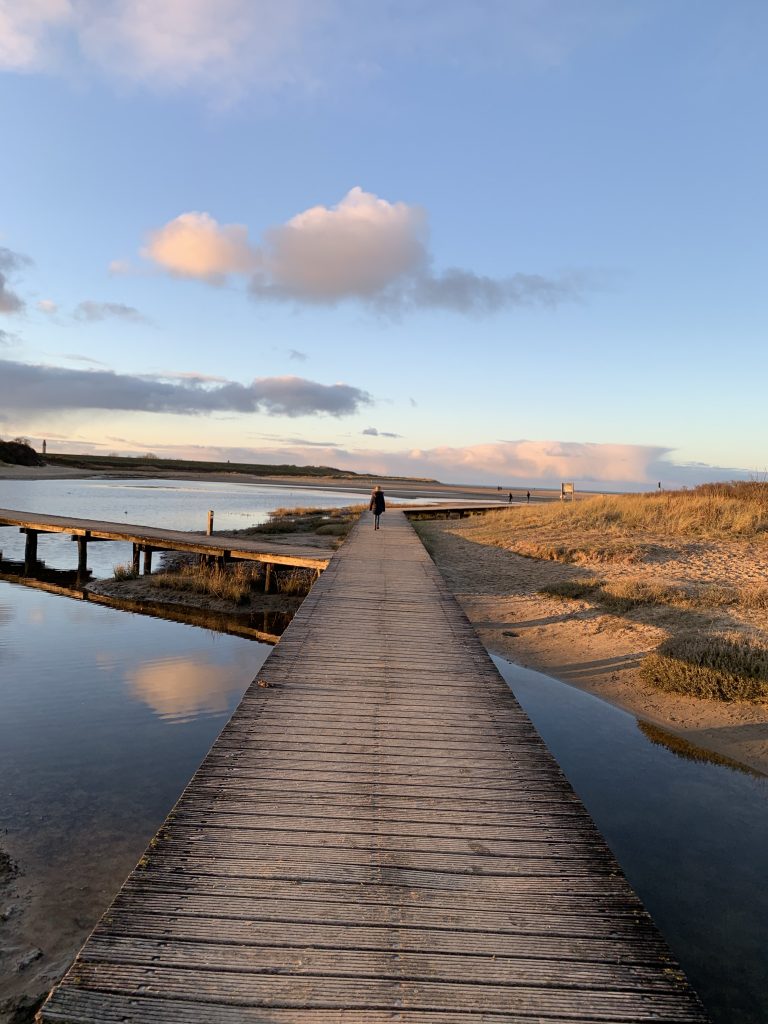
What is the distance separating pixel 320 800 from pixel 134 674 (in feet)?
26.2

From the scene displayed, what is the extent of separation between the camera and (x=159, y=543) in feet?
66.3

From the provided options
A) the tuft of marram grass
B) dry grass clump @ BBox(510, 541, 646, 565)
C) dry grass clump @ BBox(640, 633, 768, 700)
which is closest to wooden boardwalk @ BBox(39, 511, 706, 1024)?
dry grass clump @ BBox(640, 633, 768, 700)

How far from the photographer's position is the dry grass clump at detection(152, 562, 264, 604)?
1714 centimetres

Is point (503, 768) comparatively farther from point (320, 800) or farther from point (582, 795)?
point (582, 795)

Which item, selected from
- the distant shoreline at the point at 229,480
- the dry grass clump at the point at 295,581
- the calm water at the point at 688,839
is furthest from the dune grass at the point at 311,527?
the distant shoreline at the point at 229,480

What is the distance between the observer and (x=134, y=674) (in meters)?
11.2

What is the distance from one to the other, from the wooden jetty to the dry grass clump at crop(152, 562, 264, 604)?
1.48 feet

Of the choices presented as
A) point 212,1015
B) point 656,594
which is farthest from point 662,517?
point 212,1015

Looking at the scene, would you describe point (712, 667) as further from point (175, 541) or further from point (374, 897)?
point (175, 541)

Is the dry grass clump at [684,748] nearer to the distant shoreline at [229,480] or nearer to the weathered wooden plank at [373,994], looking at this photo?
the weathered wooden plank at [373,994]

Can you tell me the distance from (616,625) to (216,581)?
33.1 feet

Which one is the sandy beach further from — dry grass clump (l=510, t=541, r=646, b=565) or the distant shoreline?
the distant shoreline

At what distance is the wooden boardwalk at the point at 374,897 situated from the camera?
2617mm

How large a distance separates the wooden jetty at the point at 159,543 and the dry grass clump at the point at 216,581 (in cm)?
45
